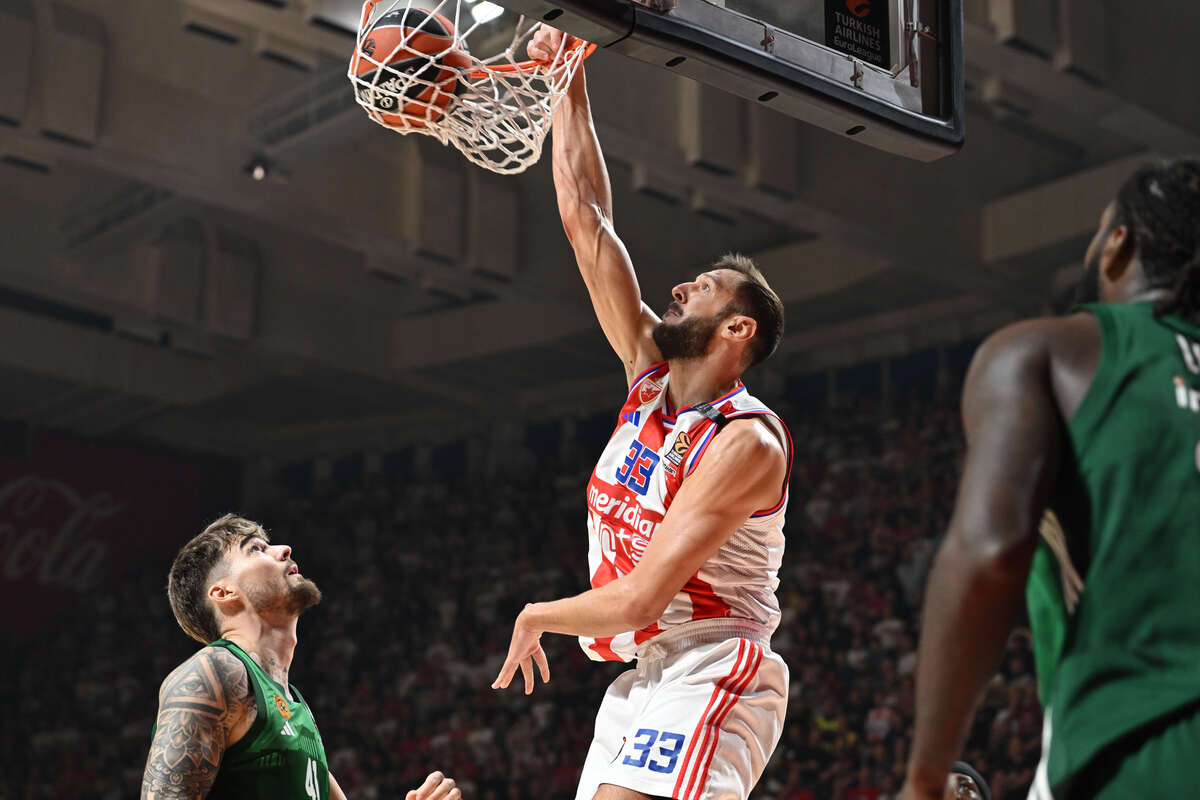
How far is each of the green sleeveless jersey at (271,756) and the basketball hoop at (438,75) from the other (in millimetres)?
1554

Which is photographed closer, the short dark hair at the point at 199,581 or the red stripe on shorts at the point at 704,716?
the red stripe on shorts at the point at 704,716

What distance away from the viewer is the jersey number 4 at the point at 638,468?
360cm

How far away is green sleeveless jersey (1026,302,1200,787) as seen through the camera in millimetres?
1661

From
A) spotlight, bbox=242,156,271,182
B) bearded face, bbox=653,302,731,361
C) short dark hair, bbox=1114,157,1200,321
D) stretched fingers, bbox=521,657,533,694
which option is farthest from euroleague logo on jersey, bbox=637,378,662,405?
spotlight, bbox=242,156,271,182

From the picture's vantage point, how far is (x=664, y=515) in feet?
11.5

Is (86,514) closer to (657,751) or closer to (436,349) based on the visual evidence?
(436,349)

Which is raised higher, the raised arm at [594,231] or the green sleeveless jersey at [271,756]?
the raised arm at [594,231]

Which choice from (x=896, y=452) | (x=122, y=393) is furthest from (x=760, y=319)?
(x=122, y=393)

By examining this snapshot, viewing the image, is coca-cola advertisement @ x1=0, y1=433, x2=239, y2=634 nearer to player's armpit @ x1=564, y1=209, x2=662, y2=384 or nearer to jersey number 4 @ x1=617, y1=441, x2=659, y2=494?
player's armpit @ x1=564, y1=209, x2=662, y2=384

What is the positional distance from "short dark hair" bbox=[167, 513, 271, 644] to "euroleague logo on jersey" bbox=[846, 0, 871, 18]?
2.15 meters

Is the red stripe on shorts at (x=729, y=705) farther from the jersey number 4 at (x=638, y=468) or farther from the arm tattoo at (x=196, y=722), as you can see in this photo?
the arm tattoo at (x=196, y=722)

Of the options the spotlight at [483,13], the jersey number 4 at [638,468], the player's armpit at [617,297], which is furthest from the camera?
the spotlight at [483,13]

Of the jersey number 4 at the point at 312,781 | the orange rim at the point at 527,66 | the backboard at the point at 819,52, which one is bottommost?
the jersey number 4 at the point at 312,781

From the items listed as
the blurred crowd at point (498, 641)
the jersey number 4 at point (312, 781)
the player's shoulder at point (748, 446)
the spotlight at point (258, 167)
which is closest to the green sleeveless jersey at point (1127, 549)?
the player's shoulder at point (748, 446)
